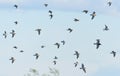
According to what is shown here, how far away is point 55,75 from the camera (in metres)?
149

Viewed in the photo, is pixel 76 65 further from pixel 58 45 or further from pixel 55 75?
pixel 55 75

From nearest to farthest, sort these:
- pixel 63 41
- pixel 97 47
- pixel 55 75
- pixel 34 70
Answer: pixel 97 47 → pixel 63 41 → pixel 55 75 → pixel 34 70

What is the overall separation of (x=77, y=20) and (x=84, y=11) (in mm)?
1915

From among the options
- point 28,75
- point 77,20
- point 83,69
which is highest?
point 77,20

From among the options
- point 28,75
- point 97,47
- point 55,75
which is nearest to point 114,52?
point 97,47

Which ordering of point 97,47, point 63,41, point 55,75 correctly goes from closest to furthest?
1. point 97,47
2. point 63,41
3. point 55,75

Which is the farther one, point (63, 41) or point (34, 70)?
point (34, 70)

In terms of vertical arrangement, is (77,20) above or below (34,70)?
above

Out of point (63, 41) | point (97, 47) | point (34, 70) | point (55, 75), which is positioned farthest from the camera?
point (34, 70)

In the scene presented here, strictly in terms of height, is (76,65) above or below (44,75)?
above

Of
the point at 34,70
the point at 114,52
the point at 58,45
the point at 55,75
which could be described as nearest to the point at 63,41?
the point at 58,45

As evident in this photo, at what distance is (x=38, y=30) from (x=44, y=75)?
6718 cm

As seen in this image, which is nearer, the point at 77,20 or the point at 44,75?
the point at 77,20

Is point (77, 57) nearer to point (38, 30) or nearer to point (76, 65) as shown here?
point (76, 65)
